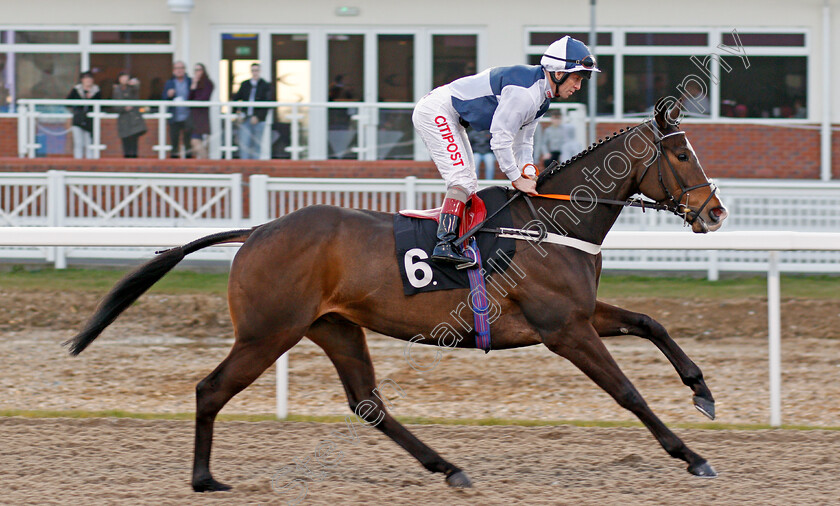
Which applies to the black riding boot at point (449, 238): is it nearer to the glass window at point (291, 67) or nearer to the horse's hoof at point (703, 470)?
the horse's hoof at point (703, 470)

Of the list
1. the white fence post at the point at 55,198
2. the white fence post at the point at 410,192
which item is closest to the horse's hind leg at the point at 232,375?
the white fence post at the point at 410,192

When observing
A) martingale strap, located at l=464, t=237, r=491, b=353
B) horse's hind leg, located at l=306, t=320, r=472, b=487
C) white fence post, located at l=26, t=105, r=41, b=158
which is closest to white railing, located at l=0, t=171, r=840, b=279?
white fence post, located at l=26, t=105, r=41, b=158

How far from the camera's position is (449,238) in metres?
4.31

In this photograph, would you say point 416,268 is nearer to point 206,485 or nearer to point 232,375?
point 232,375

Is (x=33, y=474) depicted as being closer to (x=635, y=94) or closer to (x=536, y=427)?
(x=536, y=427)

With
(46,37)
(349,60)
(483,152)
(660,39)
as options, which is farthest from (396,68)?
(46,37)

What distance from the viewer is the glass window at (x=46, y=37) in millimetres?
14141

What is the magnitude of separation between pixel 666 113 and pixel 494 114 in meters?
0.72

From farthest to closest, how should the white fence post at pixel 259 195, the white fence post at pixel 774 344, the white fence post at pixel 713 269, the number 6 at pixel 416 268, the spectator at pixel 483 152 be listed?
the spectator at pixel 483 152
the white fence post at pixel 259 195
the white fence post at pixel 713 269
the white fence post at pixel 774 344
the number 6 at pixel 416 268

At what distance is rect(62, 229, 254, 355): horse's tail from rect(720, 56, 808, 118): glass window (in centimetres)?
1075

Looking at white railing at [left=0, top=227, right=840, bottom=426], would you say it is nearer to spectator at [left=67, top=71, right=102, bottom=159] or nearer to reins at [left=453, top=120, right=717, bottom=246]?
reins at [left=453, top=120, right=717, bottom=246]

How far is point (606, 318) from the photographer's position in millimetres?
4582

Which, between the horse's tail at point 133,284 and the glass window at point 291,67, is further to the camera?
the glass window at point 291,67

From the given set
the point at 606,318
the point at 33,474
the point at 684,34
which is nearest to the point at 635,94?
the point at 684,34
